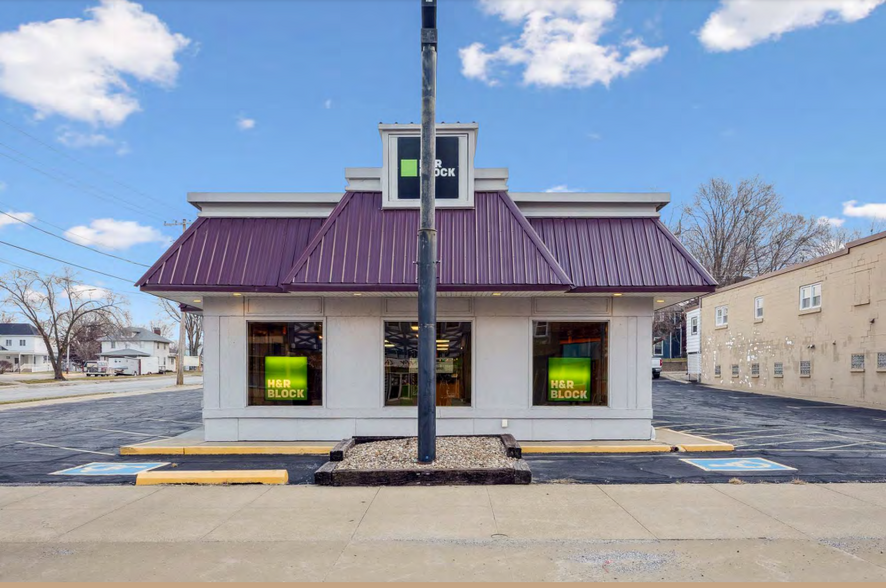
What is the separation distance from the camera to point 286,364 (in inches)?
457

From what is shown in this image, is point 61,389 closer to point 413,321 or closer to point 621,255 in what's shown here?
point 413,321

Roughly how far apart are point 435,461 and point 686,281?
585cm

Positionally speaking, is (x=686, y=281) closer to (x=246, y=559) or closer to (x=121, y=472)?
(x=246, y=559)

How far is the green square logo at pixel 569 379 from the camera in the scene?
11.6 metres

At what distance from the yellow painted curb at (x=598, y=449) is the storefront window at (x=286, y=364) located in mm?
4390

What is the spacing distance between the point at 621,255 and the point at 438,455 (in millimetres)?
5353

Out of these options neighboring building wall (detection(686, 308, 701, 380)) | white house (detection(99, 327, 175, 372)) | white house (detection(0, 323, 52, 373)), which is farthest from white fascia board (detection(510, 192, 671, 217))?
white house (detection(0, 323, 52, 373))

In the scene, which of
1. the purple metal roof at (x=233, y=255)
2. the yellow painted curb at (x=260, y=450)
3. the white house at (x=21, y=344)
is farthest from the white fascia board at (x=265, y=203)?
the white house at (x=21, y=344)

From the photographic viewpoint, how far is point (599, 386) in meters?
11.6

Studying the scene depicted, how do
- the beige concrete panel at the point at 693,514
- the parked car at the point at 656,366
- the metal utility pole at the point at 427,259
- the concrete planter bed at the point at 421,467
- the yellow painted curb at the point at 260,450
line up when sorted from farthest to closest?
1. the parked car at the point at 656,366
2. the yellow painted curb at the point at 260,450
3. the metal utility pole at the point at 427,259
4. the concrete planter bed at the point at 421,467
5. the beige concrete panel at the point at 693,514

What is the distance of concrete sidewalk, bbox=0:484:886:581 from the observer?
5043 millimetres

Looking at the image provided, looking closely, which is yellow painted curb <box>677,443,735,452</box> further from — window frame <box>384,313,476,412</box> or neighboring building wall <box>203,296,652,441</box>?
window frame <box>384,313,476,412</box>

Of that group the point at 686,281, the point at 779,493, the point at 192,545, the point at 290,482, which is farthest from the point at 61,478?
the point at 686,281

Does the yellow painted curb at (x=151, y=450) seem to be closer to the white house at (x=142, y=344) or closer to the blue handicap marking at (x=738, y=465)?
the blue handicap marking at (x=738, y=465)
